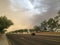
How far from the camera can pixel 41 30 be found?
4137 millimetres

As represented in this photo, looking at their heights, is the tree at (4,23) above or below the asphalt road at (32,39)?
above

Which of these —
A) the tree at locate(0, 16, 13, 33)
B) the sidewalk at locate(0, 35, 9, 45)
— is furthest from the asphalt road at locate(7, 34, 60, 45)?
the tree at locate(0, 16, 13, 33)

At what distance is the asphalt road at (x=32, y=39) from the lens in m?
3.61

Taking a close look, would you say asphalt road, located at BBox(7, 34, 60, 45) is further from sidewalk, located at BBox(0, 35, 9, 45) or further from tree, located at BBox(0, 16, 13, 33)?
tree, located at BBox(0, 16, 13, 33)

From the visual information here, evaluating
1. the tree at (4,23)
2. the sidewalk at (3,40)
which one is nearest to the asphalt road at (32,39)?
the sidewalk at (3,40)

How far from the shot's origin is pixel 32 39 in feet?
13.2

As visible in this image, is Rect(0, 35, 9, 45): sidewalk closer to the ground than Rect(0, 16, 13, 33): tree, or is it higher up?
closer to the ground

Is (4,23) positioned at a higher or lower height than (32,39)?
higher

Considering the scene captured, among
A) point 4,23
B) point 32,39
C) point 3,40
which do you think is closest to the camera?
point 32,39

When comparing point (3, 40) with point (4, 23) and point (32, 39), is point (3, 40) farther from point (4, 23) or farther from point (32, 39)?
point (32, 39)

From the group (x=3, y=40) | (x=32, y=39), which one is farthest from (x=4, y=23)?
(x=32, y=39)

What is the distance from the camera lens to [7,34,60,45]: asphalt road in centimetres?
361

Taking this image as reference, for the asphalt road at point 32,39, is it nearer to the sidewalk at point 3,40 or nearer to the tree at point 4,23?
the sidewalk at point 3,40

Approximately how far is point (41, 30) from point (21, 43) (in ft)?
1.98
